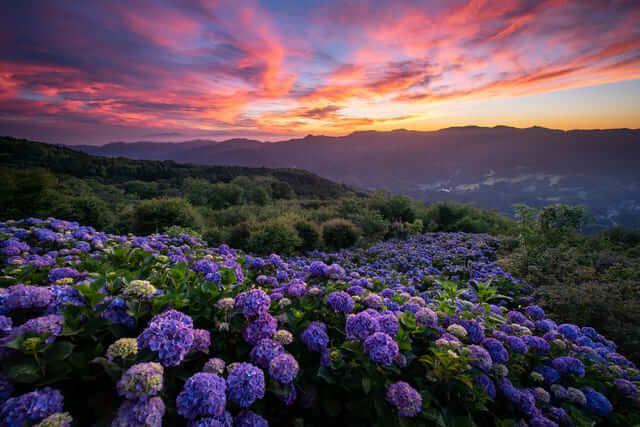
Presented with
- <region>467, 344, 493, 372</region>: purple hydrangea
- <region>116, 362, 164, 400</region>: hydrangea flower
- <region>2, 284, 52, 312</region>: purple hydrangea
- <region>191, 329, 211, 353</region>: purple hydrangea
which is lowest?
<region>467, 344, 493, 372</region>: purple hydrangea

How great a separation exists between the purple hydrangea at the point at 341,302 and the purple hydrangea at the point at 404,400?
0.58 m

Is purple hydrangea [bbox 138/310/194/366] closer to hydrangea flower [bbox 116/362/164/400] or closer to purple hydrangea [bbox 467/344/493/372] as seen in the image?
hydrangea flower [bbox 116/362/164/400]

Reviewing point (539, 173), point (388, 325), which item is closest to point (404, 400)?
point (388, 325)

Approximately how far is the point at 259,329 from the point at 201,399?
50cm

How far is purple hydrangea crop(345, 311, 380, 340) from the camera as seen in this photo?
1.71 meters

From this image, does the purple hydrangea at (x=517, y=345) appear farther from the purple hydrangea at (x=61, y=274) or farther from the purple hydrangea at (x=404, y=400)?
the purple hydrangea at (x=61, y=274)

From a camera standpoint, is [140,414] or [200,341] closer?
[140,414]

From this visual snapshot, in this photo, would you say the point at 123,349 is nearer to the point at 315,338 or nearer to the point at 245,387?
the point at 245,387

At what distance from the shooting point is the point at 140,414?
1.08 metres

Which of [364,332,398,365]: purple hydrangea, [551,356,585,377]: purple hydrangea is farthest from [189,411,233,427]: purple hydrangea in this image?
[551,356,585,377]: purple hydrangea

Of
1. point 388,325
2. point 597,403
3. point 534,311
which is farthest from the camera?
point 534,311

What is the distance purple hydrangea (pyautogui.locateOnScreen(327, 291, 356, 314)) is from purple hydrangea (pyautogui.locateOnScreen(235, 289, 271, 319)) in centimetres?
53

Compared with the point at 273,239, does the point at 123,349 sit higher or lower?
higher

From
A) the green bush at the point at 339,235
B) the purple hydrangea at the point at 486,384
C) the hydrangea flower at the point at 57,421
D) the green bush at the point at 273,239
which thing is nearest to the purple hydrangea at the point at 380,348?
the purple hydrangea at the point at 486,384
